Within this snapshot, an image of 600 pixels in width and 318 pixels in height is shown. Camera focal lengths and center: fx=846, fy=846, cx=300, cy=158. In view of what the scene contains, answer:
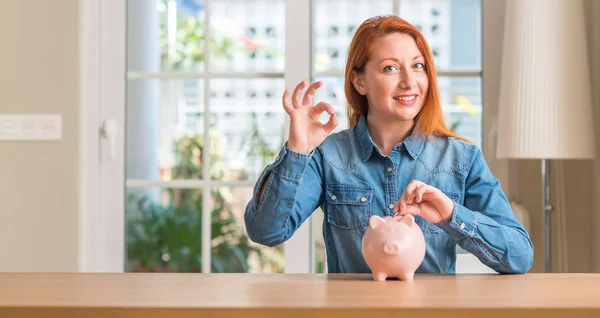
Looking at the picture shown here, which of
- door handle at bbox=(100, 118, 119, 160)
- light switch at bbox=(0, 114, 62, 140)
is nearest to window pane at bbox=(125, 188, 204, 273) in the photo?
door handle at bbox=(100, 118, 119, 160)

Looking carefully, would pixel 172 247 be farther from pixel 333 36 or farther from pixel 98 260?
pixel 333 36

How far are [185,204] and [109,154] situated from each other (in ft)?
1.16

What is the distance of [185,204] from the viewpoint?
3.34 m

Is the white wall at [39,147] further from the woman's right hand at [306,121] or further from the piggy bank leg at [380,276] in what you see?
the piggy bank leg at [380,276]

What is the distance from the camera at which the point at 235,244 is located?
336 centimetres

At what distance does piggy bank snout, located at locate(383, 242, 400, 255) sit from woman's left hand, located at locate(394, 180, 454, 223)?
0.08 meters

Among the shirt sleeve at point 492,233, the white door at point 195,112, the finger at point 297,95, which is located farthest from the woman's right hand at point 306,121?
the white door at point 195,112

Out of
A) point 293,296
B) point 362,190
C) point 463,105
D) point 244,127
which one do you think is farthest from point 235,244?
point 293,296

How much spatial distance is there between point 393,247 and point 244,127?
193cm

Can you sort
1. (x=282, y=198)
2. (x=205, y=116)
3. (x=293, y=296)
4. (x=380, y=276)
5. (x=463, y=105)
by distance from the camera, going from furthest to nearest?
(x=205, y=116) → (x=463, y=105) → (x=282, y=198) → (x=380, y=276) → (x=293, y=296)

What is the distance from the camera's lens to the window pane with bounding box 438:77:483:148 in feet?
10.5

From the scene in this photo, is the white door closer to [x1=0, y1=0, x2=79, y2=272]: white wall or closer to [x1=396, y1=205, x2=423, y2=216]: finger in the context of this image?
[x1=0, y1=0, x2=79, y2=272]: white wall

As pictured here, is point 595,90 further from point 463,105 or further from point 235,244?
point 235,244

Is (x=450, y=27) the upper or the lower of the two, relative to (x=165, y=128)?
upper
